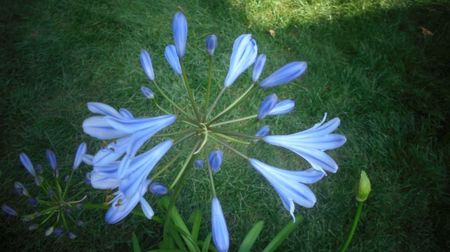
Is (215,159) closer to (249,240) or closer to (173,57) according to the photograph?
(173,57)

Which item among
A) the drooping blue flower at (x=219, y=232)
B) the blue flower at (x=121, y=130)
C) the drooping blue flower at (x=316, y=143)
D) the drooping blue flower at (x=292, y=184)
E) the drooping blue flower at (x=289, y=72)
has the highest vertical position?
the drooping blue flower at (x=289, y=72)

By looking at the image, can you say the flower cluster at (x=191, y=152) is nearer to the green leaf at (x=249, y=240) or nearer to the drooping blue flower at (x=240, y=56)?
the drooping blue flower at (x=240, y=56)

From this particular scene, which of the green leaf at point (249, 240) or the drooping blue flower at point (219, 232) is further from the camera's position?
the green leaf at point (249, 240)

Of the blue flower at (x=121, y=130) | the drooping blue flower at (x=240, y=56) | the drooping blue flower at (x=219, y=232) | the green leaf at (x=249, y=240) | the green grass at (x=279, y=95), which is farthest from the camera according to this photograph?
the green grass at (x=279, y=95)

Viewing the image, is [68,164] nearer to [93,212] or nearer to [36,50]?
[93,212]

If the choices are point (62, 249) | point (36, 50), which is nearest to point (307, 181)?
point (62, 249)

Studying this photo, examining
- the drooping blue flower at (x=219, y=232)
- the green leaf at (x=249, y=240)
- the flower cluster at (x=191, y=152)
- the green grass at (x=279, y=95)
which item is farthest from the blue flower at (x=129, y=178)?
the green grass at (x=279, y=95)

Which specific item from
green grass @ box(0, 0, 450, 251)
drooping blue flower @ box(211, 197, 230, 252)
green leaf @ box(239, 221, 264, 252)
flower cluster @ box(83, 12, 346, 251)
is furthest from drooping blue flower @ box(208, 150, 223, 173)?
green grass @ box(0, 0, 450, 251)
